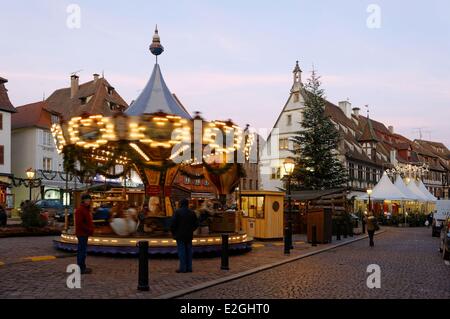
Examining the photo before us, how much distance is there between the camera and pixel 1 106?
42.5 meters

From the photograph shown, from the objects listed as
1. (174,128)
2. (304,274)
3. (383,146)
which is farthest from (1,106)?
(383,146)

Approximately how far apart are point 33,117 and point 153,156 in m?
33.2

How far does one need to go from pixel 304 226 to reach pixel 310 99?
492 inches

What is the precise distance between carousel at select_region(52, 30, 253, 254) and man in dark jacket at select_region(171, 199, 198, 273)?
289 cm

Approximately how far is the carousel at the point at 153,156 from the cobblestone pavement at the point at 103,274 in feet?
1.83

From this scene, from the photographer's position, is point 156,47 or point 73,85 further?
point 73,85

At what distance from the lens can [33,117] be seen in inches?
1873

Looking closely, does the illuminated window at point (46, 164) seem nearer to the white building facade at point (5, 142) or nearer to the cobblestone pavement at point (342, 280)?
the white building facade at point (5, 142)

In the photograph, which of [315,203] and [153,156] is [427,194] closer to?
[315,203]

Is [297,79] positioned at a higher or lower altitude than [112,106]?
higher

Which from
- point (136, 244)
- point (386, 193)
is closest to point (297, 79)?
point (386, 193)
